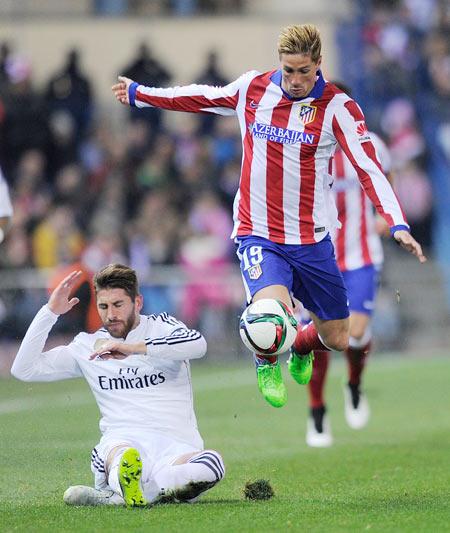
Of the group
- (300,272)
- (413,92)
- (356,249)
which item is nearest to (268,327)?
(300,272)

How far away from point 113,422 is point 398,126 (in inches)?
558

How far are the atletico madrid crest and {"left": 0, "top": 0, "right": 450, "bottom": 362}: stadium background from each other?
734 centimetres

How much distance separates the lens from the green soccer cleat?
27.1 feet

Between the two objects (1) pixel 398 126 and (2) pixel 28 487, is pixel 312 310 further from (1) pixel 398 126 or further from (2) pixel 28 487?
(1) pixel 398 126

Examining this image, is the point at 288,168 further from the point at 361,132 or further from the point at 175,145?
the point at 175,145

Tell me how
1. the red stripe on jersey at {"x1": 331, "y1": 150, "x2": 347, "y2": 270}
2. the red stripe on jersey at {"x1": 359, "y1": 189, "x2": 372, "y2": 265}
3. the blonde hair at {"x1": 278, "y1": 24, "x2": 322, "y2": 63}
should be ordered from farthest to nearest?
the red stripe on jersey at {"x1": 359, "y1": 189, "x2": 372, "y2": 265} < the red stripe on jersey at {"x1": 331, "y1": 150, "x2": 347, "y2": 270} < the blonde hair at {"x1": 278, "y1": 24, "x2": 322, "y2": 63}

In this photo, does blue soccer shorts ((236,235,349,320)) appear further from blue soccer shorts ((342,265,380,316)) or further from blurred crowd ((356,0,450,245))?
blurred crowd ((356,0,450,245))

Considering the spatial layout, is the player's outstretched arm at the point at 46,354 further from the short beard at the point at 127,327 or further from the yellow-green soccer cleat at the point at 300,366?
the yellow-green soccer cleat at the point at 300,366

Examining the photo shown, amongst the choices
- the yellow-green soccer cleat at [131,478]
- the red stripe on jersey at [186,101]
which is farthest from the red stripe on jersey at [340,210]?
the yellow-green soccer cleat at [131,478]

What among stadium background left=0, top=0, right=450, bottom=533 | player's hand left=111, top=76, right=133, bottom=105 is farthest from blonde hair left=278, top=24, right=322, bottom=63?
stadium background left=0, top=0, right=450, bottom=533

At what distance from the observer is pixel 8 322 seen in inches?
648

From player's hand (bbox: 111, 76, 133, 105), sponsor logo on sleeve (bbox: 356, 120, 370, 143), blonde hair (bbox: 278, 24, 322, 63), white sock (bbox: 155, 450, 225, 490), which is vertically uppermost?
blonde hair (bbox: 278, 24, 322, 63)

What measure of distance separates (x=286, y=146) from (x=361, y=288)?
367 centimetres

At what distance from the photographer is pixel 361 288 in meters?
11.9
